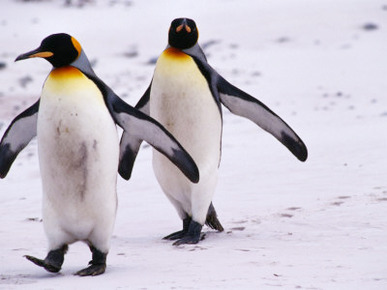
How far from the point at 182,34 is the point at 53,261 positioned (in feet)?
5.22

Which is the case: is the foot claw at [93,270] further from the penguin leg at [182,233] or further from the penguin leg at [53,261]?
the penguin leg at [182,233]

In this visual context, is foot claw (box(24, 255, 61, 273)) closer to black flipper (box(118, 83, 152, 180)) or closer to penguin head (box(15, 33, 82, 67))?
penguin head (box(15, 33, 82, 67))

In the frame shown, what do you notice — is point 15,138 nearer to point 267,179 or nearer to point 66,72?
point 66,72

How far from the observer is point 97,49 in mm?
15039

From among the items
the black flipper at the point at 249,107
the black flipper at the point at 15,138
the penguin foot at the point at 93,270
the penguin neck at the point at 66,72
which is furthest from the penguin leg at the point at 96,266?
the black flipper at the point at 249,107

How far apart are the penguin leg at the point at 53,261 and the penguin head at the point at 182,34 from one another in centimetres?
144

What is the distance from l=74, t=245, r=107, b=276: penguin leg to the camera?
11.5ft

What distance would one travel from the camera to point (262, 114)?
4.57 m

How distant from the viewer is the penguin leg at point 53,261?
11.4 feet

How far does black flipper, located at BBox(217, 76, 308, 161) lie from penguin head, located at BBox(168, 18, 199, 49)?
27 cm

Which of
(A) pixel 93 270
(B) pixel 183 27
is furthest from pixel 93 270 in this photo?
(B) pixel 183 27

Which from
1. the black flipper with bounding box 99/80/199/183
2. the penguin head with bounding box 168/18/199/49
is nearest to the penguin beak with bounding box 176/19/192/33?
the penguin head with bounding box 168/18/199/49

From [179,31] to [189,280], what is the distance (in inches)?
70.0

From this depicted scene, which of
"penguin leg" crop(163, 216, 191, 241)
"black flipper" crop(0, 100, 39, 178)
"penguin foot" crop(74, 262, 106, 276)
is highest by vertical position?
"black flipper" crop(0, 100, 39, 178)
